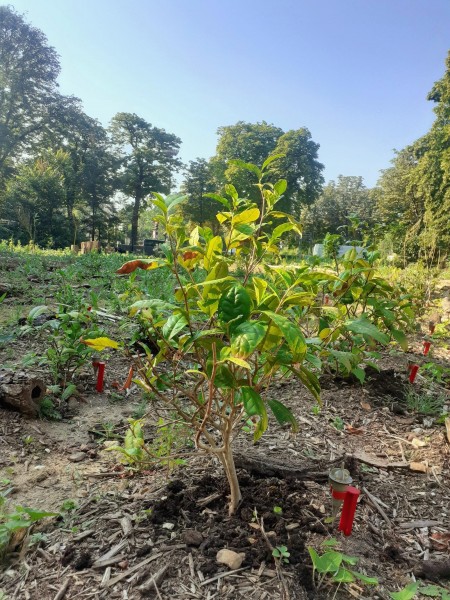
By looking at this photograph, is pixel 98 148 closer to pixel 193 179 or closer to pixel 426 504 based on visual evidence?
pixel 193 179

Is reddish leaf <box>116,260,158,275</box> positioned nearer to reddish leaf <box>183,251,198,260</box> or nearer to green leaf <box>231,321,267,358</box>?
reddish leaf <box>183,251,198,260</box>

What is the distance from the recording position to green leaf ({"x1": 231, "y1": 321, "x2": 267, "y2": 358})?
2.73ft

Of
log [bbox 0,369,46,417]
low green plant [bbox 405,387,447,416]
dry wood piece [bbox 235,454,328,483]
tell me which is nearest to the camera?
dry wood piece [bbox 235,454,328,483]

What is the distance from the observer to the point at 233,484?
131 cm

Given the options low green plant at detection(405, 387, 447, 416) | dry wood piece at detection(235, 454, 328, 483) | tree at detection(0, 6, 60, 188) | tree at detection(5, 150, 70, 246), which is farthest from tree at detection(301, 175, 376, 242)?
dry wood piece at detection(235, 454, 328, 483)

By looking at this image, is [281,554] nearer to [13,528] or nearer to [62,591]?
[62,591]

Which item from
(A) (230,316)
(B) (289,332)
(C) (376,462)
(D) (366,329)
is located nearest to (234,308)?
(A) (230,316)

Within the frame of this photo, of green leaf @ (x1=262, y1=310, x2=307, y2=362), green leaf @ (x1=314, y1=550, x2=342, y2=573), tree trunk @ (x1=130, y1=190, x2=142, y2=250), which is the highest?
tree trunk @ (x1=130, y1=190, x2=142, y2=250)

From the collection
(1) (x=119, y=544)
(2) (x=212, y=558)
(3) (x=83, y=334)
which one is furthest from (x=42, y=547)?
(3) (x=83, y=334)

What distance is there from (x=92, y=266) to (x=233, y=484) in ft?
24.0

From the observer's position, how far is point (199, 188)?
23812mm

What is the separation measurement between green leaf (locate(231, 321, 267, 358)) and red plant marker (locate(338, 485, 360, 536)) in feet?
2.07

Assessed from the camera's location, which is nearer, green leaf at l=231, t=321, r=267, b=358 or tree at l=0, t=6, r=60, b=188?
green leaf at l=231, t=321, r=267, b=358

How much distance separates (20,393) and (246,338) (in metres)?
1.74
